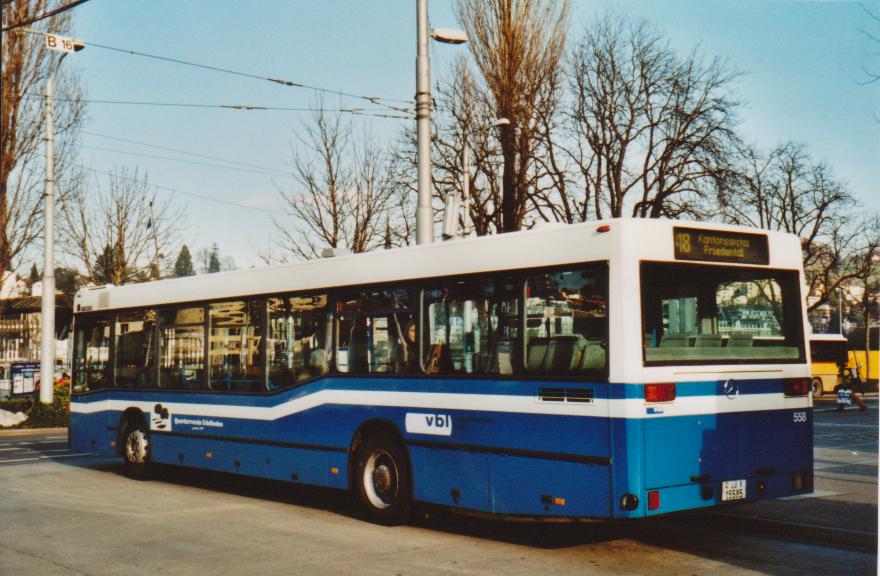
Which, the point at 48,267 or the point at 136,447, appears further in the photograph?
the point at 48,267

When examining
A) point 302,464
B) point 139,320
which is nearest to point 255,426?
point 302,464

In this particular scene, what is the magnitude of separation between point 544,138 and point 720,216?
6.12 metres

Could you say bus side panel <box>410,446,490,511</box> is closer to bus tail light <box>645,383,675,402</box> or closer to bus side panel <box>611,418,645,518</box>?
bus side panel <box>611,418,645,518</box>

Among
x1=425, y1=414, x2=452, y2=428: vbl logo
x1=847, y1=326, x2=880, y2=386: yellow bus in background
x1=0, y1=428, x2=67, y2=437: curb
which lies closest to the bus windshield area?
x1=425, y1=414, x2=452, y2=428: vbl logo

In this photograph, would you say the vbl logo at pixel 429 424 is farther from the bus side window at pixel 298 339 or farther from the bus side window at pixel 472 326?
the bus side window at pixel 298 339

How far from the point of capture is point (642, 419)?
7641 millimetres

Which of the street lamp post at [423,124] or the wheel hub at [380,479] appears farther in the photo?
the street lamp post at [423,124]

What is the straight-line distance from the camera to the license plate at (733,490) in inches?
320

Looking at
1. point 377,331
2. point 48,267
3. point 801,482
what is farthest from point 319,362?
point 48,267

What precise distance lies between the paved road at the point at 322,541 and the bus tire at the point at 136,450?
1181 millimetres

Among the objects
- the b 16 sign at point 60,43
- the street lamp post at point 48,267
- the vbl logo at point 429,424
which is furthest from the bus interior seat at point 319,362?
the street lamp post at point 48,267

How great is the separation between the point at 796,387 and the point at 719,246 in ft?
4.96

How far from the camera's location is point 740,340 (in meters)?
8.55

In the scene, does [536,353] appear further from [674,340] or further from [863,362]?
[863,362]
